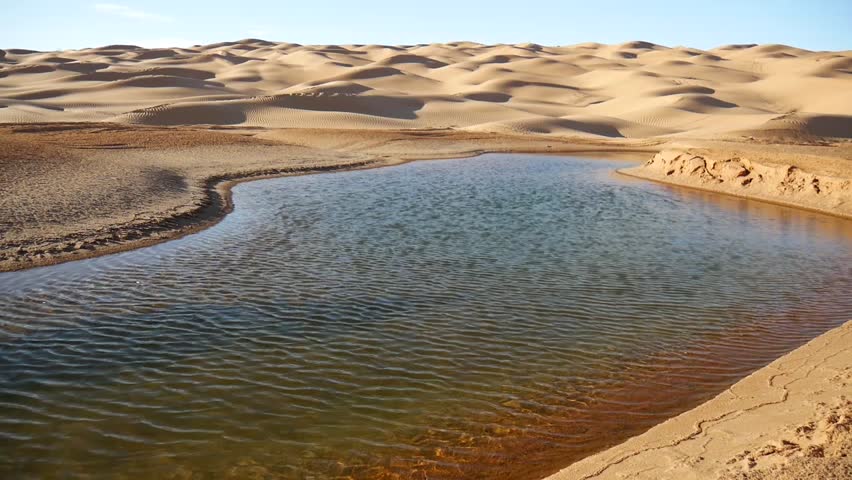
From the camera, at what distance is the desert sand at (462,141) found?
560cm

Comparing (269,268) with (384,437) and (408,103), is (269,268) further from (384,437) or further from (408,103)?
(408,103)

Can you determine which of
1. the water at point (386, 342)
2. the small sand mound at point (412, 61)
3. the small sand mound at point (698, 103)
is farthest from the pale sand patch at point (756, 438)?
the small sand mound at point (412, 61)

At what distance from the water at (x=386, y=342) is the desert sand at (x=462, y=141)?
824 mm

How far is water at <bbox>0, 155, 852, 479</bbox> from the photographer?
→ 5648 mm

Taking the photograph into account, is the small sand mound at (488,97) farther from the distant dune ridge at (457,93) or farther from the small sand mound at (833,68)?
the small sand mound at (833,68)

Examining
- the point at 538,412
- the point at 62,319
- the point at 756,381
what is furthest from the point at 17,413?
the point at 756,381

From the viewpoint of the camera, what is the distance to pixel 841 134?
43.1 meters

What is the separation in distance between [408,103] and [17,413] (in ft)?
172

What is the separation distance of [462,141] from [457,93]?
29.4 m

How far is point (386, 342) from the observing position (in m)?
7.98

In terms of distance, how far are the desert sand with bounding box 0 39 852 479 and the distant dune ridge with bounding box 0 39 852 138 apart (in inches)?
10.6

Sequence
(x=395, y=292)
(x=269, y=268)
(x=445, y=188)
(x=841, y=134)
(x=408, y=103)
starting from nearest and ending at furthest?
(x=395, y=292)
(x=269, y=268)
(x=445, y=188)
(x=841, y=134)
(x=408, y=103)

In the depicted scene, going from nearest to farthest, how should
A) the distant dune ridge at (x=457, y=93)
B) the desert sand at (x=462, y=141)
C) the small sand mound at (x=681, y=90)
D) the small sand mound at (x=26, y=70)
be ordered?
the desert sand at (x=462, y=141)
the distant dune ridge at (x=457, y=93)
the small sand mound at (x=681, y=90)
the small sand mound at (x=26, y=70)

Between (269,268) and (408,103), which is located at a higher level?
(408,103)
